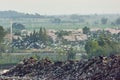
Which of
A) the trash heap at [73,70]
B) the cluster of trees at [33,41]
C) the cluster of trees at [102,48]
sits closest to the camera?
the trash heap at [73,70]

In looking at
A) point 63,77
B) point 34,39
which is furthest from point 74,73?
point 34,39

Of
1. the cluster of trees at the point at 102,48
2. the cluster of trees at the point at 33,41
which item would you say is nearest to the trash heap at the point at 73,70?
the cluster of trees at the point at 102,48

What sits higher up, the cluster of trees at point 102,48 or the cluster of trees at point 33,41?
the cluster of trees at point 102,48

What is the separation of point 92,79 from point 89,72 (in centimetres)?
206

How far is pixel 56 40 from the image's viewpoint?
10225 centimetres

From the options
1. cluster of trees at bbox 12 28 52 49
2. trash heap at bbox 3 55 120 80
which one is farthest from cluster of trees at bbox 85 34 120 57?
trash heap at bbox 3 55 120 80

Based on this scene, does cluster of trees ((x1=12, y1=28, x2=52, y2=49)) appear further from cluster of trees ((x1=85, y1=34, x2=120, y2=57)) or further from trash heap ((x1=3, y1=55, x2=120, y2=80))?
trash heap ((x1=3, y1=55, x2=120, y2=80))

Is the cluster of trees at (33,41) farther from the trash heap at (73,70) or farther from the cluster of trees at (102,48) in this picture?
the trash heap at (73,70)

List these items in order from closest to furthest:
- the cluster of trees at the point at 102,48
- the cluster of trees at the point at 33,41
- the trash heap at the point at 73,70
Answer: the trash heap at the point at 73,70 → the cluster of trees at the point at 102,48 → the cluster of trees at the point at 33,41

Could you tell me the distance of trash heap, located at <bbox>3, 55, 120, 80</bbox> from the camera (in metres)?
28.9

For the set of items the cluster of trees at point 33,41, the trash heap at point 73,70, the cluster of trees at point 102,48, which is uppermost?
the trash heap at point 73,70

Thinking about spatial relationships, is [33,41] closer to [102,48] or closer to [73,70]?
[102,48]

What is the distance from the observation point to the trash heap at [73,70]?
2888cm

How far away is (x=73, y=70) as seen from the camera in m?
33.1
